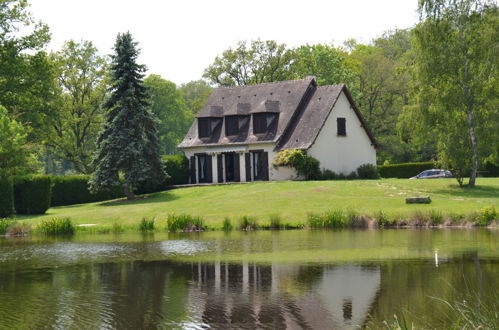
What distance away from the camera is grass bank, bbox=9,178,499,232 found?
112 feet

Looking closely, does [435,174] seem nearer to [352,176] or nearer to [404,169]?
[404,169]

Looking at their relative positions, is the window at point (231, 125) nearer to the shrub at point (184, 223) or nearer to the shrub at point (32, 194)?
the shrub at point (32, 194)

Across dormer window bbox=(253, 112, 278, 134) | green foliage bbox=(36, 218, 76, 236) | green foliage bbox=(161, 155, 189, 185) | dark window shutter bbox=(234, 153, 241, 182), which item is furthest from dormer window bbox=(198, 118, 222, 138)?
green foliage bbox=(36, 218, 76, 236)

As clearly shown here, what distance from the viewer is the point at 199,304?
15773 mm

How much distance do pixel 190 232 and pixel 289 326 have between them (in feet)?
68.9

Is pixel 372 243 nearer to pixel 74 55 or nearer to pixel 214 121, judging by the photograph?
pixel 214 121

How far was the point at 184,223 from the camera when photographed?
34.2 m

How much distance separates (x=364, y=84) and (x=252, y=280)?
60.4m

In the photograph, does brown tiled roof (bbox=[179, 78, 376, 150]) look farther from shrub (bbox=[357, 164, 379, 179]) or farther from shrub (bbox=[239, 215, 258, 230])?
shrub (bbox=[239, 215, 258, 230])

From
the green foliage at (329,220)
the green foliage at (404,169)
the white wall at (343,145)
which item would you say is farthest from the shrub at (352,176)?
the green foliage at (329,220)

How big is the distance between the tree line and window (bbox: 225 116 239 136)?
280 inches

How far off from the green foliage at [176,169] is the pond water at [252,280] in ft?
88.9

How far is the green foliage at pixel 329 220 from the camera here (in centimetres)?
3234

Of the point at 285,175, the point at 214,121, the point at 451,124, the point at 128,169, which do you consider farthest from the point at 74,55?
the point at 451,124
